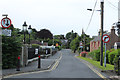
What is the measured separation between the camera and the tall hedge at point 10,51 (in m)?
15.9

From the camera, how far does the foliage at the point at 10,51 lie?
15.9 metres

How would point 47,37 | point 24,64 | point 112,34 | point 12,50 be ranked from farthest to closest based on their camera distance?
point 47,37 → point 112,34 → point 24,64 → point 12,50

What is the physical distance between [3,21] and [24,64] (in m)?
5.93

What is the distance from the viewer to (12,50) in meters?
16.7

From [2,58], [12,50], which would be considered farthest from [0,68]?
[12,50]

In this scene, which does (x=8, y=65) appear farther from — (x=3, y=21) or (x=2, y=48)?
(x=3, y=21)

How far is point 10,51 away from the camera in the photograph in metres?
16.5

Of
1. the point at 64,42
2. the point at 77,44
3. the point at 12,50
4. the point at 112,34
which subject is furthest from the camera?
the point at 64,42

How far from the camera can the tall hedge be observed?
1586 cm

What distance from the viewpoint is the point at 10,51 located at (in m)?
16.5

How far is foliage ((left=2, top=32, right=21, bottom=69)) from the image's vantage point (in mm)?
15872

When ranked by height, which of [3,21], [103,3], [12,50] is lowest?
[12,50]

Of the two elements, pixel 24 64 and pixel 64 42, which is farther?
pixel 64 42

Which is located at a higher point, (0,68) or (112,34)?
(112,34)
